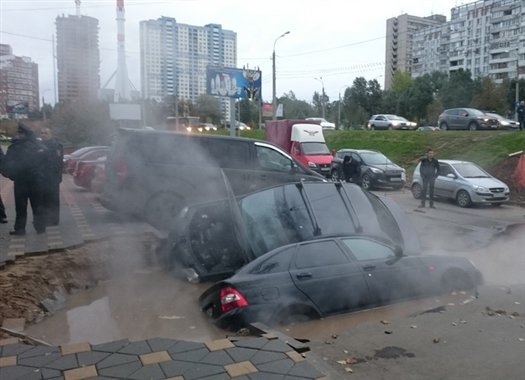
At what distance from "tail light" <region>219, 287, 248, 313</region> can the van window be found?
4.02 meters

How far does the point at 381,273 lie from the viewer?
15.6 ft

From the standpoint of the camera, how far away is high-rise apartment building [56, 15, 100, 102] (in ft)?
11.0

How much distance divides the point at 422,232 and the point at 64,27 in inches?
292

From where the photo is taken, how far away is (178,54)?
442cm

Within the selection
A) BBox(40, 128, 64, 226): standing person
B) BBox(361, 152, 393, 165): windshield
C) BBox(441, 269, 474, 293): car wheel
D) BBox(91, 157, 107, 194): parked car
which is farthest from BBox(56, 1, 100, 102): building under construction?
BBox(361, 152, 393, 165): windshield

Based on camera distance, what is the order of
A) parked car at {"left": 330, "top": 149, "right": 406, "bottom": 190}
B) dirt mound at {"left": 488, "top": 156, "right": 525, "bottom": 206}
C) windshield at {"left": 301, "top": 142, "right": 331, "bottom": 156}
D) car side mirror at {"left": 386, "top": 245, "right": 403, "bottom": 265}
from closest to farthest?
car side mirror at {"left": 386, "top": 245, "right": 403, "bottom": 265} < dirt mound at {"left": 488, "top": 156, "right": 525, "bottom": 206} < parked car at {"left": 330, "top": 149, "right": 406, "bottom": 190} < windshield at {"left": 301, "top": 142, "right": 331, "bottom": 156}

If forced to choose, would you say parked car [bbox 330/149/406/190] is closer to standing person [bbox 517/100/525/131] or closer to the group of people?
standing person [bbox 517/100/525/131]

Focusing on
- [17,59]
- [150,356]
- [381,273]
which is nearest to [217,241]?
[381,273]

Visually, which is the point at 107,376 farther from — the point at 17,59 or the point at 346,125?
the point at 346,125

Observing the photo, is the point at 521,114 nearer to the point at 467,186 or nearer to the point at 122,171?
the point at 467,186

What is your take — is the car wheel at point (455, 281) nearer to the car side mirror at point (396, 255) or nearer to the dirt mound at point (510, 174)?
the car side mirror at point (396, 255)

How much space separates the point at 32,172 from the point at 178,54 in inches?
129

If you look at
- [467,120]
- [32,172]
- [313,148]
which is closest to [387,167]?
[313,148]

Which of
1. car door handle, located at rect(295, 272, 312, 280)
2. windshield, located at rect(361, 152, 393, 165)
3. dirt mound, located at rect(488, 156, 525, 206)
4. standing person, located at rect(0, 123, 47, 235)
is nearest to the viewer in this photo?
car door handle, located at rect(295, 272, 312, 280)
